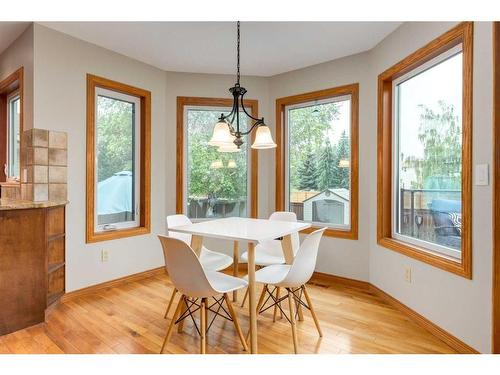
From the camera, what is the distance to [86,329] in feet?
7.74

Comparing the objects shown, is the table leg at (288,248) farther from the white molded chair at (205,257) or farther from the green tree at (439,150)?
the green tree at (439,150)

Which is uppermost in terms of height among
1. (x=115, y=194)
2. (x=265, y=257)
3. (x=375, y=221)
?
(x=115, y=194)

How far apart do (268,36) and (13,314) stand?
315cm

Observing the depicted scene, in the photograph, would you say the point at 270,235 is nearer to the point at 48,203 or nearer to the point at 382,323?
the point at 382,323

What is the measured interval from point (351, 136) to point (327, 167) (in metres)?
0.46

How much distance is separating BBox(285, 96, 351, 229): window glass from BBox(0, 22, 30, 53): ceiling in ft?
9.25

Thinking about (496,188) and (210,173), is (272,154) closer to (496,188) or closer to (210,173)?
(210,173)

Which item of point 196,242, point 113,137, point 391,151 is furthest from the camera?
point 113,137

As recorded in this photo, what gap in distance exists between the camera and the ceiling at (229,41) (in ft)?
9.05

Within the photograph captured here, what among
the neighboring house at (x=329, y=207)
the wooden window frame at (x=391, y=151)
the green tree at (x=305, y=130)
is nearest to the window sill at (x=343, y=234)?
the neighboring house at (x=329, y=207)

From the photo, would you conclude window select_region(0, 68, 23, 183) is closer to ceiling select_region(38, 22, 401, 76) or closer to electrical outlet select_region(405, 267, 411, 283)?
ceiling select_region(38, 22, 401, 76)

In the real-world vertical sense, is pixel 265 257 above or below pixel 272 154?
below

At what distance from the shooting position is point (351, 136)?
11.1 ft

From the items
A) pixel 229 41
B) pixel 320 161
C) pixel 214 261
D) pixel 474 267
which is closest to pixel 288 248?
pixel 214 261
